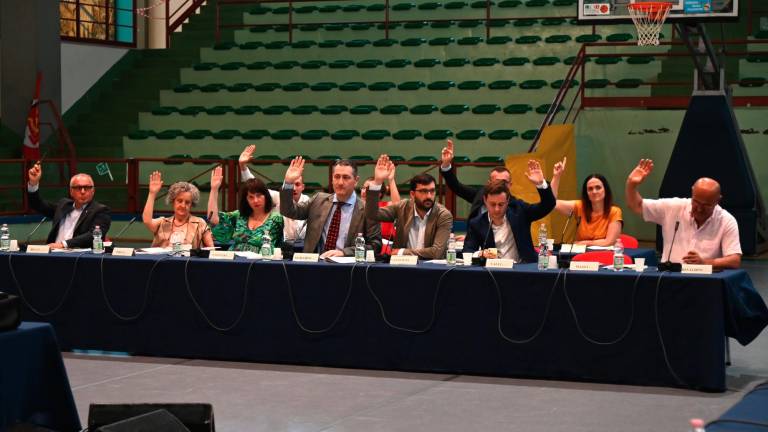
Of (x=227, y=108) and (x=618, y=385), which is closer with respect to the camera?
(x=618, y=385)

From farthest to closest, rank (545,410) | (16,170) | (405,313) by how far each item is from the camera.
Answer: (16,170) → (405,313) → (545,410)

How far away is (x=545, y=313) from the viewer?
6.88 metres

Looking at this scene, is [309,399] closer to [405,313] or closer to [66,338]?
[405,313]

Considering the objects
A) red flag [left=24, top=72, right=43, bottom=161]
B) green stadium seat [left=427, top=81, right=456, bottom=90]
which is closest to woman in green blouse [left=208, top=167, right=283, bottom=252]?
green stadium seat [left=427, top=81, right=456, bottom=90]

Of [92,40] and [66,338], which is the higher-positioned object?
[92,40]

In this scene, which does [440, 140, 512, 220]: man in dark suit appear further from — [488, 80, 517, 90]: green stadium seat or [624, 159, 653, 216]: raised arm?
[488, 80, 517, 90]: green stadium seat

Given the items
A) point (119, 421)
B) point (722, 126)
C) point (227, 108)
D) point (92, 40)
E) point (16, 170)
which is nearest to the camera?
point (119, 421)

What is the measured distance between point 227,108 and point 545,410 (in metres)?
13.4

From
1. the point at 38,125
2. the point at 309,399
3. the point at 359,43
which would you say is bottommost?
the point at 309,399

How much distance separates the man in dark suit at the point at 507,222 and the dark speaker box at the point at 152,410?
10.7 ft

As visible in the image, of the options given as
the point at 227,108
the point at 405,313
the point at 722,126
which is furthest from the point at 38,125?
the point at 405,313

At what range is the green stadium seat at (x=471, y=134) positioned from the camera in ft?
55.2

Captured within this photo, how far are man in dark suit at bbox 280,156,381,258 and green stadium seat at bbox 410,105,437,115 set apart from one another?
9.61 metres

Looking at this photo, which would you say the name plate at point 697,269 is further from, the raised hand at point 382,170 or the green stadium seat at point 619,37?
the green stadium seat at point 619,37
